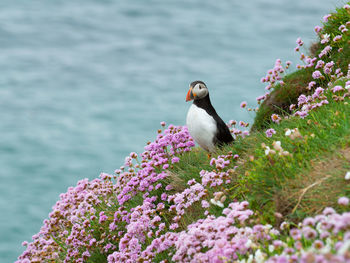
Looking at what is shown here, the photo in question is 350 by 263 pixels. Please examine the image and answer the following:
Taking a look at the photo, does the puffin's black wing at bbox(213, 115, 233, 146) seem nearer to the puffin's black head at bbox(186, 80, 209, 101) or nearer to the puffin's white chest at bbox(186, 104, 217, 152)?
the puffin's white chest at bbox(186, 104, 217, 152)

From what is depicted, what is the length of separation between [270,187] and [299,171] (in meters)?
0.39

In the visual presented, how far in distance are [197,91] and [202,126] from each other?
0.60m

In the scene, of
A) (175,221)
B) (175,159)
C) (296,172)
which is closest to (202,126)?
(175,159)

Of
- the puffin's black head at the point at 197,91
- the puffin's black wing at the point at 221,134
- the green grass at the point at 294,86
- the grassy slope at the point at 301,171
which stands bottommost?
the grassy slope at the point at 301,171

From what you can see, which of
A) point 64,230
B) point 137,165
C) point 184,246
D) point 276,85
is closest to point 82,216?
point 64,230

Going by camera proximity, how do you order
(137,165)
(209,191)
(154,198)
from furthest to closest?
(137,165)
(154,198)
(209,191)

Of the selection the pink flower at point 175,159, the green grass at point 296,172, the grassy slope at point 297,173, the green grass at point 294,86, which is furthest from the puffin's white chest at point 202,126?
the green grass at point 294,86

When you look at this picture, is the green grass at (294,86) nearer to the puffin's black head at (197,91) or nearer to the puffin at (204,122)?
the puffin at (204,122)

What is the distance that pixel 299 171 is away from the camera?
232 inches

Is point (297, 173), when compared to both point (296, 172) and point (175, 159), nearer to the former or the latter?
point (296, 172)

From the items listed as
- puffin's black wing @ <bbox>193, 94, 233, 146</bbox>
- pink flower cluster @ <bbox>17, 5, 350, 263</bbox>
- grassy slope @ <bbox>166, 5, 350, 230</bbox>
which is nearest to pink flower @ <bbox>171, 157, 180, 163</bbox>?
pink flower cluster @ <bbox>17, 5, 350, 263</bbox>

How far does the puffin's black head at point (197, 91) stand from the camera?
832 cm

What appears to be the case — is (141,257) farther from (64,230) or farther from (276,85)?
(276,85)

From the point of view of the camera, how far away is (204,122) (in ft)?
26.7
